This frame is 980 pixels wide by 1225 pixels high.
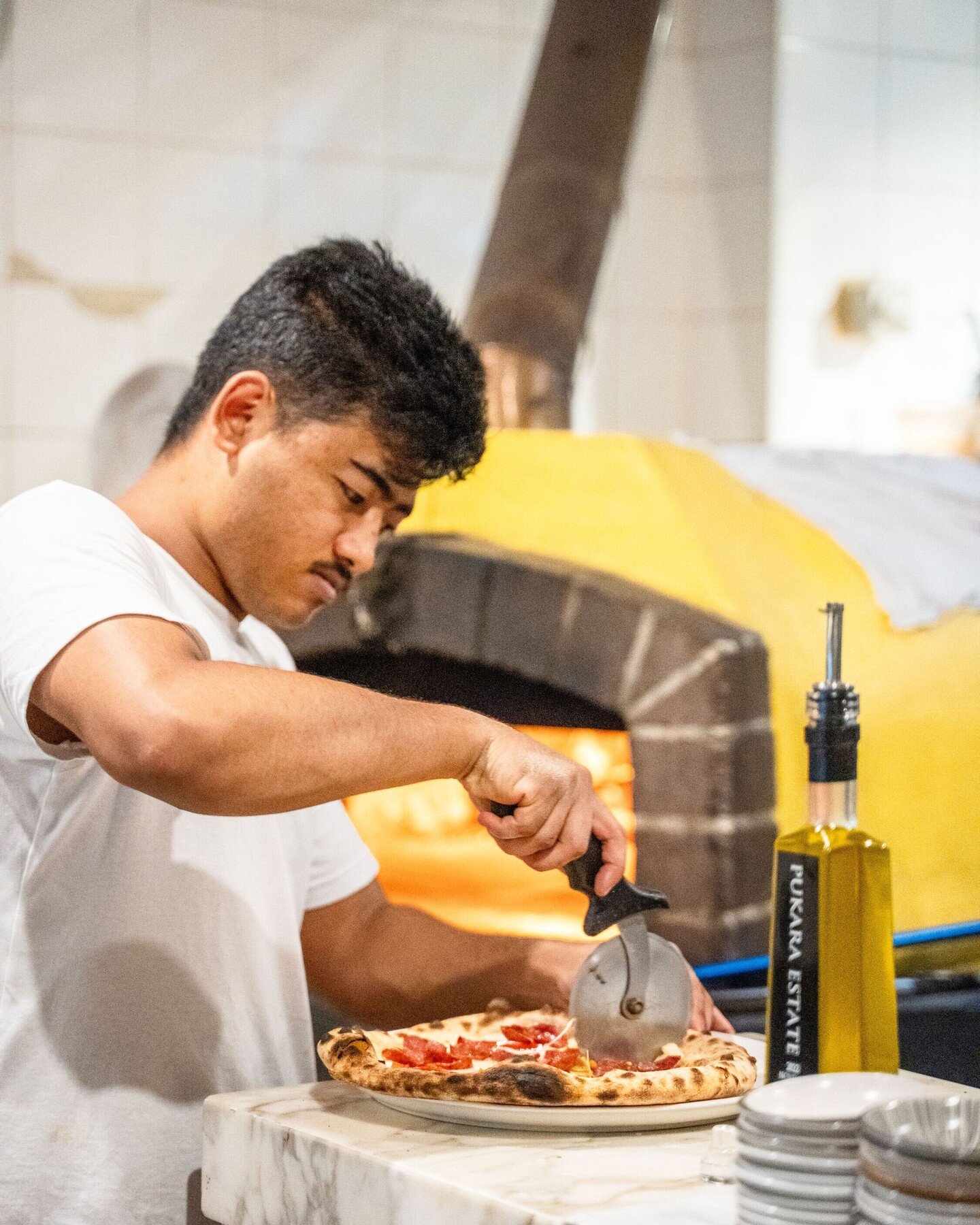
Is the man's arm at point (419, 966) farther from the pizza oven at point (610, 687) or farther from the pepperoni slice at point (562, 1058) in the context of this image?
the pizza oven at point (610, 687)

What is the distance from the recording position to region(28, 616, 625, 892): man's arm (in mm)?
926

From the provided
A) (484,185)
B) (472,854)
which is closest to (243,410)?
(472,854)

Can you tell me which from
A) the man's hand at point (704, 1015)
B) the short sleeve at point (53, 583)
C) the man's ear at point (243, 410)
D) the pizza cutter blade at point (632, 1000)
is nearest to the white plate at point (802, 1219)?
the pizza cutter blade at point (632, 1000)

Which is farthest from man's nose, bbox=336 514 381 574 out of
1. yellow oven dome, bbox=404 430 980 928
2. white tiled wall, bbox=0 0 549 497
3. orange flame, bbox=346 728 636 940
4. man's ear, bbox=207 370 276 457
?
white tiled wall, bbox=0 0 549 497

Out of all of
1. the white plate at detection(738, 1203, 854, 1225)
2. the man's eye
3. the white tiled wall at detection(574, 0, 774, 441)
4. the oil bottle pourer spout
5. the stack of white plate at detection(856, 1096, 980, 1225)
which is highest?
the white tiled wall at detection(574, 0, 774, 441)

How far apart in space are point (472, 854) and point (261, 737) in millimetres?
2062

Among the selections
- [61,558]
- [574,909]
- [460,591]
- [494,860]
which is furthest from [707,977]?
[61,558]

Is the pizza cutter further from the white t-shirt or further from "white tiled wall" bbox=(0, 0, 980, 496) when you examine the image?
"white tiled wall" bbox=(0, 0, 980, 496)

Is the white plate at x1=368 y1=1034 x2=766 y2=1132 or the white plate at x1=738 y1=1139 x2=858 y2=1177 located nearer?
the white plate at x1=738 y1=1139 x2=858 y2=1177

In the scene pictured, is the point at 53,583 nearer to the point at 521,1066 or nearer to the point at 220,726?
the point at 220,726

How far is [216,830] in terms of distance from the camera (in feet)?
→ 4.25

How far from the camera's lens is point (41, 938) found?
1.23 meters

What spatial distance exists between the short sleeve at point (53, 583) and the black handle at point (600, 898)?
0.31m

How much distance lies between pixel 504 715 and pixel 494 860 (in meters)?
0.36
